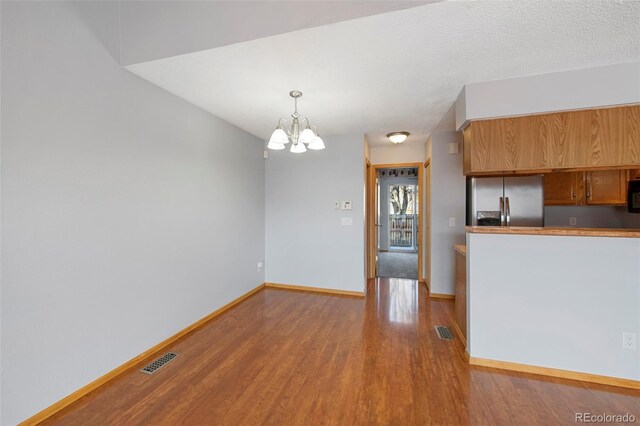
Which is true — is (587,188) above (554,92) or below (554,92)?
below

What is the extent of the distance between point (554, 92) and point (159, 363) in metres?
4.11

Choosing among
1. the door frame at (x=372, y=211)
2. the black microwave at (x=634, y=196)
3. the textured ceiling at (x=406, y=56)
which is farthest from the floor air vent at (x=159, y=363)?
the black microwave at (x=634, y=196)

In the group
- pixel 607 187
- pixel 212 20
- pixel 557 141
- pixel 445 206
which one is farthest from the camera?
pixel 445 206

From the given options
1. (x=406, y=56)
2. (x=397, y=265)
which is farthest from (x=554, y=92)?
(x=397, y=265)

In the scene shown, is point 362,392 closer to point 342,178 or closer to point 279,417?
point 279,417

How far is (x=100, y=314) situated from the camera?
2.10 metres

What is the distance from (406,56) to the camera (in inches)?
78.7

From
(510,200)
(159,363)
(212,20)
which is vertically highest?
(212,20)

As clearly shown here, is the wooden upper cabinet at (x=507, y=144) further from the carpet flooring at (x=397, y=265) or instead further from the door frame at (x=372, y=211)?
the carpet flooring at (x=397, y=265)

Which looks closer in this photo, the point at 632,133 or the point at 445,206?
the point at 632,133

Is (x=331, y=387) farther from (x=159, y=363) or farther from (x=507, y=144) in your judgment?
(x=507, y=144)

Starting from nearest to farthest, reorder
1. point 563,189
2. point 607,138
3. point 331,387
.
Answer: point 331,387, point 607,138, point 563,189

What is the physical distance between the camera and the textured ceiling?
1.60 meters

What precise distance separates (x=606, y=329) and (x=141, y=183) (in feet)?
13.3
